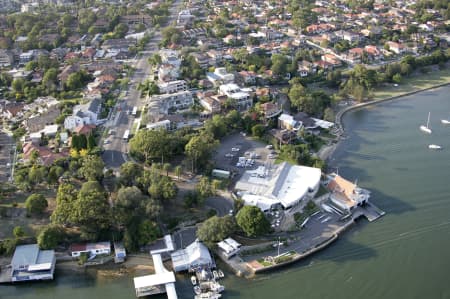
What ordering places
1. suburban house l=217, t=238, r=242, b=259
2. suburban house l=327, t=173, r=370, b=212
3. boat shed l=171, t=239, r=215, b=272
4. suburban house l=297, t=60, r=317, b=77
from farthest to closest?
suburban house l=297, t=60, r=317, b=77 < suburban house l=327, t=173, r=370, b=212 < suburban house l=217, t=238, r=242, b=259 < boat shed l=171, t=239, r=215, b=272

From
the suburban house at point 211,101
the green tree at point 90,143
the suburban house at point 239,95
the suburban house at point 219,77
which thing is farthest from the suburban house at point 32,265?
the suburban house at point 219,77

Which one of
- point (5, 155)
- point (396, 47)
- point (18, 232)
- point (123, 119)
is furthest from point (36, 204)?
point (396, 47)

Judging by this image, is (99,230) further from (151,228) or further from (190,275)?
(190,275)

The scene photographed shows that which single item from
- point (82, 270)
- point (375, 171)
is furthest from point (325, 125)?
point (82, 270)

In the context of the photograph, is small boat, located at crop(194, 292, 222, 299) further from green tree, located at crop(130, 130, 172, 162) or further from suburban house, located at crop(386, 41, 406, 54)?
suburban house, located at crop(386, 41, 406, 54)

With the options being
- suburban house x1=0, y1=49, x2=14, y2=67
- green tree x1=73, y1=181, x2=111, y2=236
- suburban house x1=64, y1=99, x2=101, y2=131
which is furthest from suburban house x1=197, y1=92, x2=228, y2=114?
suburban house x1=0, y1=49, x2=14, y2=67

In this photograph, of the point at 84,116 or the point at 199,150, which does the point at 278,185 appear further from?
the point at 84,116

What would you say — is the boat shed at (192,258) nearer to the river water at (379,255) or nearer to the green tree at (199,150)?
the river water at (379,255)
